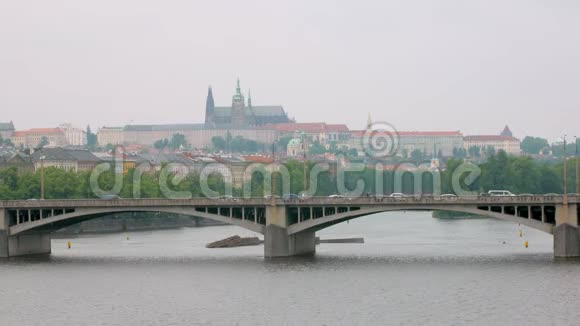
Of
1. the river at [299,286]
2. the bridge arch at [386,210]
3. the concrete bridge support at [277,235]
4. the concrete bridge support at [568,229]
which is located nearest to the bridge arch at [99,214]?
the concrete bridge support at [277,235]

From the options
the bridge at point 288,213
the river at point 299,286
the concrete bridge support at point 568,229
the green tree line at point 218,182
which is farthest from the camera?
the green tree line at point 218,182

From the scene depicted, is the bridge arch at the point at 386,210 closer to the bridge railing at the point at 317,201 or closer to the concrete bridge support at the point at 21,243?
the bridge railing at the point at 317,201

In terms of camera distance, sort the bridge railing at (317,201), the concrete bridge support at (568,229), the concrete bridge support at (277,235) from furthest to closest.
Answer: the concrete bridge support at (277,235) < the bridge railing at (317,201) < the concrete bridge support at (568,229)

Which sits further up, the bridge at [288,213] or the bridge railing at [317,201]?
the bridge railing at [317,201]

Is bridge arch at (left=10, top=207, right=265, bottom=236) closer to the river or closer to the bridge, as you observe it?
the bridge

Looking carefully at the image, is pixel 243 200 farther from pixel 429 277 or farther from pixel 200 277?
pixel 429 277

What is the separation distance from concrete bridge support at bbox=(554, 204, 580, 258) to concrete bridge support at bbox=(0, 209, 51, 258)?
39166 millimetres

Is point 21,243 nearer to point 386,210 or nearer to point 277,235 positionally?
point 277,235

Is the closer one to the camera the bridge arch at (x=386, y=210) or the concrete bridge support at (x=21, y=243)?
the bridge arch at (x=386, y=210)

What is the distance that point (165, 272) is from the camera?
3280 inches

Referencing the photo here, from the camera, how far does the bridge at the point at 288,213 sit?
83250mm

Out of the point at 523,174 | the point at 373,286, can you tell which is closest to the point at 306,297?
the point at 373,286

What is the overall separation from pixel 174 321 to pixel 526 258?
1268 inches

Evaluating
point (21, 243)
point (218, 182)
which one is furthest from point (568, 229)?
point (218, 182)
